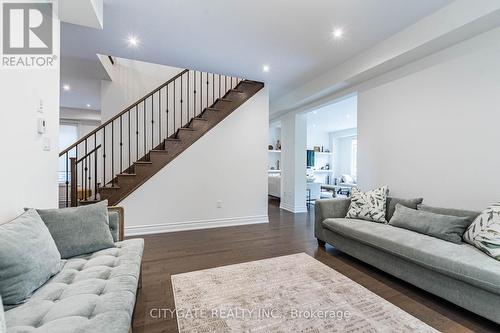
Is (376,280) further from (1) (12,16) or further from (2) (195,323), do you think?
(1) (12,16)

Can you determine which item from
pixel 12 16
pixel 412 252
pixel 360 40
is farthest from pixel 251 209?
pixel 12 16

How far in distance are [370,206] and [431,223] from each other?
0.76 m

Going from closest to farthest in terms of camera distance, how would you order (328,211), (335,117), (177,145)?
(328,211) → (177,145) → (335,117)

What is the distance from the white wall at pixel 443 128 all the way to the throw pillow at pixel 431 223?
18.3 inches

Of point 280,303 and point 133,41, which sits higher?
point 133,41

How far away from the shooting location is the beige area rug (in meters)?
1.67

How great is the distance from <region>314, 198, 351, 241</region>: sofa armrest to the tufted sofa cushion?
2.45 metres

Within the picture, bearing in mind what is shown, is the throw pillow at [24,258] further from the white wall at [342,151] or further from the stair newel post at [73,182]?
the white wall at [342,151]

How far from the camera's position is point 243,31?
288 centimetres

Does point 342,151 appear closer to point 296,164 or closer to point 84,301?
point 296,164

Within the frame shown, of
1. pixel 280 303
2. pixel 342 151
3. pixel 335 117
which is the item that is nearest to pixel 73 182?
pixel 280 303

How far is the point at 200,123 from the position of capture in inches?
169

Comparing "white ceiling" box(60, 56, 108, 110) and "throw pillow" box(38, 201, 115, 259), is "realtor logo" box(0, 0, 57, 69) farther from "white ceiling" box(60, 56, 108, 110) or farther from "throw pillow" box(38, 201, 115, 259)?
"white ceiling" box(60, 56, 108, 110)

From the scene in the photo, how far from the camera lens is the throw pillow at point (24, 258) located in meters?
1.14
